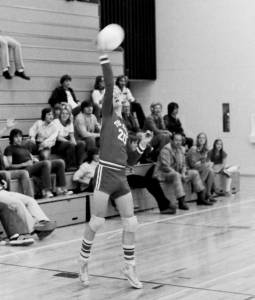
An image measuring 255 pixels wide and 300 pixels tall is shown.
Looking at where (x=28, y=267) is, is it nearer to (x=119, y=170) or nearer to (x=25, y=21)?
(x=119, y=170)

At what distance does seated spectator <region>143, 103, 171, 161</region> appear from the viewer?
12.7 metres

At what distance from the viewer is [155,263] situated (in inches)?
300

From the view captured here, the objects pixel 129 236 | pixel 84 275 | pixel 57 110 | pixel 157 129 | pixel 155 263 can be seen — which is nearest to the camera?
pixel 129 236

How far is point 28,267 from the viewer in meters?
7.53

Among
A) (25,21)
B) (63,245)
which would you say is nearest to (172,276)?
(63,245)

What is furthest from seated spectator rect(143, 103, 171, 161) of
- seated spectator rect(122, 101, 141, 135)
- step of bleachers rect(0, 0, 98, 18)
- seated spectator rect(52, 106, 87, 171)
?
step of bleachers rect(0, 0, 98, 18)

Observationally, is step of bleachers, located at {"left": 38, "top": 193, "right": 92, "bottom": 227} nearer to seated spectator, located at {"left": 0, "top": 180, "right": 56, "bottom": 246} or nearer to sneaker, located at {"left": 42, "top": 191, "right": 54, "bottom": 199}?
sneaker, located at {"left": 42, "top": 191, "right": 54, "bottom": 199}

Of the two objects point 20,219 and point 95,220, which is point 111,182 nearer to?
point 95,220

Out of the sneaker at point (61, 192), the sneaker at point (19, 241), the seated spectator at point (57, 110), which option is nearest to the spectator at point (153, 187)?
the sneaker at point (61, 192)

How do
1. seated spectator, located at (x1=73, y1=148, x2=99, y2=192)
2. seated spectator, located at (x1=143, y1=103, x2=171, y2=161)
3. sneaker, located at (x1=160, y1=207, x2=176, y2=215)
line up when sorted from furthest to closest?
seated spectator, located at (x1=143, y1=103, x2=171, y2=161) → sneaker, located at (x1=160, y1=207, x2=176, y2=215) → seated spectator, located at (x1=73, y1=148, x2=99, y2=192)

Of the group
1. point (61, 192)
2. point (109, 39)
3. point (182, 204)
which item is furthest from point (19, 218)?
point (109, 39)

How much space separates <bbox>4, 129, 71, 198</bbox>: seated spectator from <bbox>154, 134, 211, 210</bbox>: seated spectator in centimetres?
182

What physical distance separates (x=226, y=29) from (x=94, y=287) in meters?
11.4

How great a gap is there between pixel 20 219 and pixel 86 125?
148 inches
